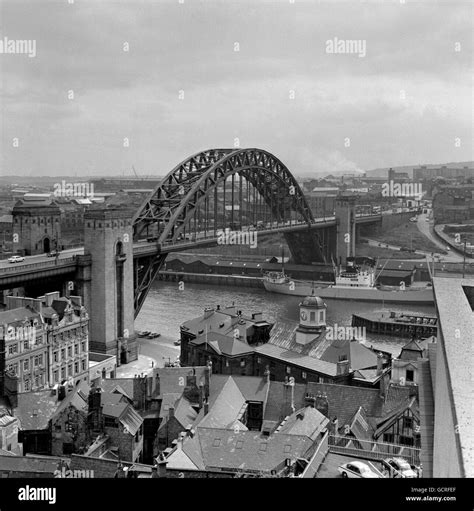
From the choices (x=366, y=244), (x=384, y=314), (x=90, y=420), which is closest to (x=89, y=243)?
(x=90, y=420)

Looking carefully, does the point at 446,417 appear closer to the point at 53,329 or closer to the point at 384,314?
the point at 53,329

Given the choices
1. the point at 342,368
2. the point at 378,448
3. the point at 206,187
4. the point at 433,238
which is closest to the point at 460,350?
the point at 378,448

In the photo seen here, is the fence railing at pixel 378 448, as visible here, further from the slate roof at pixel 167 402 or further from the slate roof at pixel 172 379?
the slate roof at pixel 172 379

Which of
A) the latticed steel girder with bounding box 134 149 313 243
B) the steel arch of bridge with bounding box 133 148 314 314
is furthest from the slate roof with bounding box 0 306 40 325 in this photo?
the latticed steel girder with bounding box 134 149 313 243

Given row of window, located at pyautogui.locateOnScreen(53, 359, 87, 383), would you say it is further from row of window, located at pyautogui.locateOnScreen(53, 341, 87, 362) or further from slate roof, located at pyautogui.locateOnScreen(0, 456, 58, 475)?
slate roof, located at pyautogui.locateOnScreen(0, 456, 58, 475)

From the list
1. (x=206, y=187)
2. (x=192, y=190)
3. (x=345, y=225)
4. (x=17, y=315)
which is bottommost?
(x=17, y=315)

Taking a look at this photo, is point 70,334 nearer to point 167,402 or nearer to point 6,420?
point 167,402
